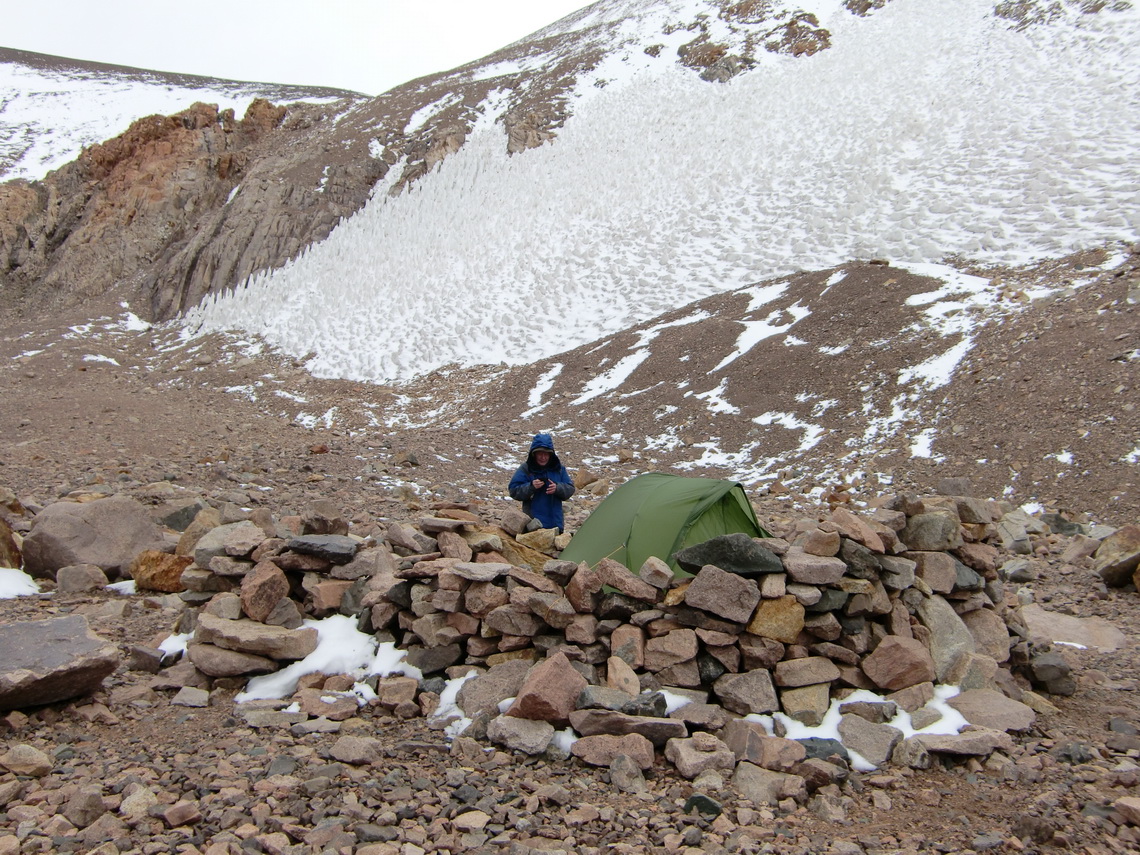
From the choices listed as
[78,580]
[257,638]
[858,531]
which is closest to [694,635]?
[858,531]

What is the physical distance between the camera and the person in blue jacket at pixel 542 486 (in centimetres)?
821

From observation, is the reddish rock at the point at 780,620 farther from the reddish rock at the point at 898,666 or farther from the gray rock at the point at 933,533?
the gray rock at the point at 933,533

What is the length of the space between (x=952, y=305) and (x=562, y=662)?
1535cm

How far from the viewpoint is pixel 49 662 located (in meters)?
5.03

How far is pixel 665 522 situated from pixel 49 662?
470 cm

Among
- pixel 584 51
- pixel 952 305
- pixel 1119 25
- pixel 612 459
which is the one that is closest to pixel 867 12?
pixel 1119 25

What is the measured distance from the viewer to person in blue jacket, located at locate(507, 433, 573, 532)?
821cm

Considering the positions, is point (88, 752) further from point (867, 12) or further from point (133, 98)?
point (133, 98)

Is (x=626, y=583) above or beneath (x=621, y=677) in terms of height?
above

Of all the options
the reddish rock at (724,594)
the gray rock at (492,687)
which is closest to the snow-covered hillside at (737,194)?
the reddish rock at (724,594)

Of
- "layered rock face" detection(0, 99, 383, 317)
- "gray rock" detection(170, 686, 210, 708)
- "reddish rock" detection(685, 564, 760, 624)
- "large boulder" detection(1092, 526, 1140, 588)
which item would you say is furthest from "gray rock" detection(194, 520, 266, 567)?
"layered rock face" detection(0, 99, 383, 317)

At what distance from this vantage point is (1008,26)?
32.5m

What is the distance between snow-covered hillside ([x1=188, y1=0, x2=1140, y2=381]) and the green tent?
1642 centimetres

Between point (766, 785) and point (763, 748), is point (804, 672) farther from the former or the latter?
point (766, 785)
